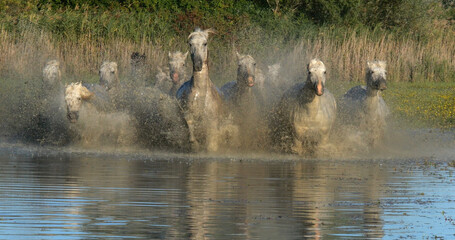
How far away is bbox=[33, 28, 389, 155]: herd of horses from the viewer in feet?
58.3

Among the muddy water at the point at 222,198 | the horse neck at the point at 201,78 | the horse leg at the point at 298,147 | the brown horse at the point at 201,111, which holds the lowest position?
Answer: the muddy water at the point at 222,198

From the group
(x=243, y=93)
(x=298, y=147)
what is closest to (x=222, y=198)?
(x=298, y=147)

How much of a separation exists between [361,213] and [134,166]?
18.1 ft

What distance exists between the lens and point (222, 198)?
11.9 m

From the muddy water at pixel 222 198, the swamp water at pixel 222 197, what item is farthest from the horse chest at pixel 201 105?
the muddy water at pixel 222 198

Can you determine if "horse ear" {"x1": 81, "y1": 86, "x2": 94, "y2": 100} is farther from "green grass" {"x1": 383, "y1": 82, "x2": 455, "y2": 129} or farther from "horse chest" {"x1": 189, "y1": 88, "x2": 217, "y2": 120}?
"green grass" {"x1": 383, "y1": 82, "x2": 455, "y2": 129}

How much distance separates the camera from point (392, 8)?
4700cm

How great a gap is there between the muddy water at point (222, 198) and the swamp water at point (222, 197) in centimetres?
1

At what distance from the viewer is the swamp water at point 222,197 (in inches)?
382

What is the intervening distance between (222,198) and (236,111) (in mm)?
7333

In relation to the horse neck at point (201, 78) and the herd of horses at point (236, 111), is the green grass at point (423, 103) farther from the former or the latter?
the horse neck at point (201, 78)

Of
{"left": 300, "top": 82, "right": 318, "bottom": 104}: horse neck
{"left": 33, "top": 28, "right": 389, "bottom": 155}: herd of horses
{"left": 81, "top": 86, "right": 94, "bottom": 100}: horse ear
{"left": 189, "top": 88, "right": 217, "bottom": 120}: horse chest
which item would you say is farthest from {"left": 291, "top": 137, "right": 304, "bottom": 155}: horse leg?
{"left": 81, "top": 86, "right": 94, "bottom": 100}: horse ear

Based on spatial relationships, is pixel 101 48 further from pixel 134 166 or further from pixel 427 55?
pixel 134 166

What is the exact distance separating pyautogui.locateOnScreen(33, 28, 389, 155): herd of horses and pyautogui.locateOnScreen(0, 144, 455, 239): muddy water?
0.91 m
